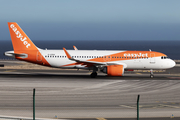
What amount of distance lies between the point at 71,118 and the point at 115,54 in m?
23.2

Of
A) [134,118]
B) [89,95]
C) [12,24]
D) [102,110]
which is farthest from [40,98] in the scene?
[12,24]

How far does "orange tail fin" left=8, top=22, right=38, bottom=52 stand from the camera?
39.8 metres

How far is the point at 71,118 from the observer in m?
16.9

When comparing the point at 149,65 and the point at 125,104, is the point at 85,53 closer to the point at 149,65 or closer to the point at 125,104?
the point at 149,65

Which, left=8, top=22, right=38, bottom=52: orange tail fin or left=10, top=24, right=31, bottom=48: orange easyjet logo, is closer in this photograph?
left=8, top=22, right=38, bottom=52: orange tail fin

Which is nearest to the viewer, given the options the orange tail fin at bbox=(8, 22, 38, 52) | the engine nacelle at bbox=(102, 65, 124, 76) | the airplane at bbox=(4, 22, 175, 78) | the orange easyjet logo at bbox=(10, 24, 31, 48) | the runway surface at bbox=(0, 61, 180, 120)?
the runway surface at bbox=(0, 61, 180, 120)

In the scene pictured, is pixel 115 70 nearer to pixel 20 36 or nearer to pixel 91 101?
pixel 20 36

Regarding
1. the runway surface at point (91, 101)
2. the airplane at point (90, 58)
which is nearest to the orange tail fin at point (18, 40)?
the airplane at point (90, 58)

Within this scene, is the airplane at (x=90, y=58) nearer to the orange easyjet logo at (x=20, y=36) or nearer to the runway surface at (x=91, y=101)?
the orange easyjet logo at (x=20, y=36)

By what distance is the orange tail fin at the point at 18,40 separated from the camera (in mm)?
39812

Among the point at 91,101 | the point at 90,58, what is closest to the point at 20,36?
the point at 90,58

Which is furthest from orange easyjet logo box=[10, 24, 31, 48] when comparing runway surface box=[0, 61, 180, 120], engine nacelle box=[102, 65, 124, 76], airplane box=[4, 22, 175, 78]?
engine nacelle box=[102, 65, 124, 76]

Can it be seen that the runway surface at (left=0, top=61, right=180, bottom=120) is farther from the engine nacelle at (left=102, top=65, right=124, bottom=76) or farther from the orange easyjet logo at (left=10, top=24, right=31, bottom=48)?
the orange easyjet logo at (left=10, top=24, right=31, bottom=48)

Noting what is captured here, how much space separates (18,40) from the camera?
39906 mm
